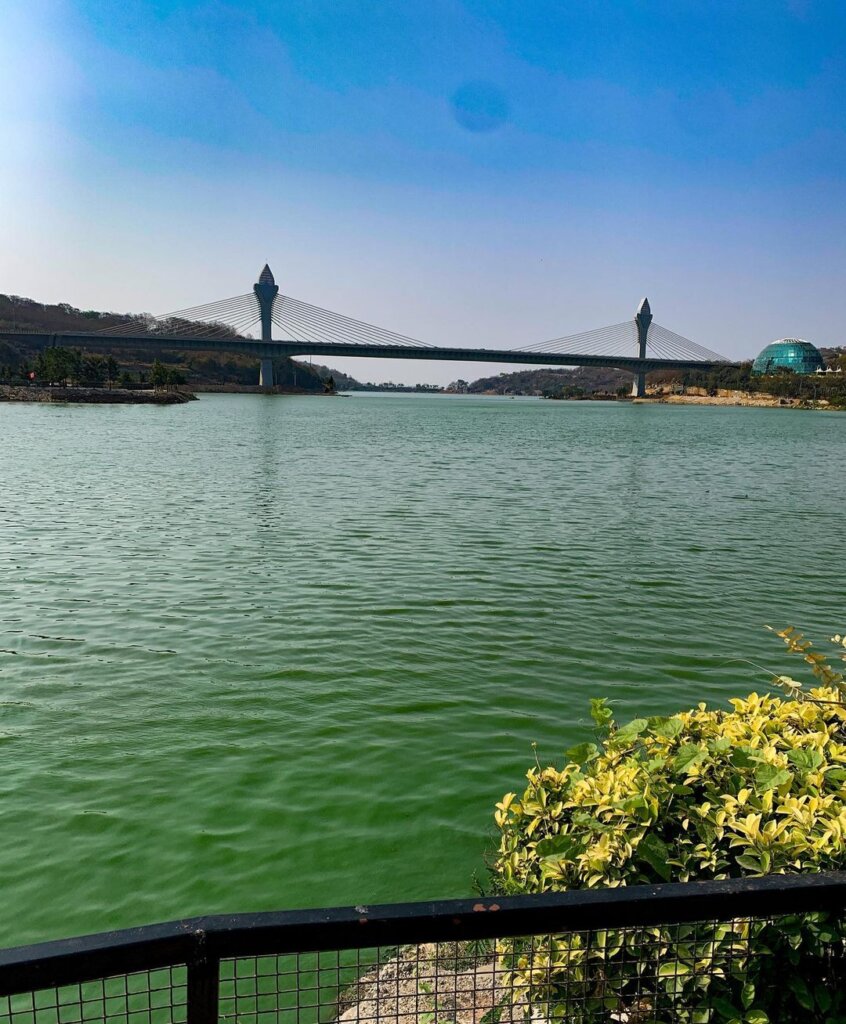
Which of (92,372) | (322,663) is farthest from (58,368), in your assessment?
(322,663)

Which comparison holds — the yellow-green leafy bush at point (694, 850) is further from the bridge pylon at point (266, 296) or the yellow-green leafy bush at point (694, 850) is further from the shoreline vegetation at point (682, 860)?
the bridge pylon at point (266, 296)

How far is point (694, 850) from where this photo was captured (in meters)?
3.11

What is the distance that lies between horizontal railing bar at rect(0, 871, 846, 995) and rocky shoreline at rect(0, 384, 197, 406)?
10502cm

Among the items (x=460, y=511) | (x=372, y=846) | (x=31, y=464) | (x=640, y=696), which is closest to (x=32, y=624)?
(x=372, y=846)

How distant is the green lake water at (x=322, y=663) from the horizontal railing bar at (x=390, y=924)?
361 cm

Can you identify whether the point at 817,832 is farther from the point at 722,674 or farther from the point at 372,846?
the point at 722,674

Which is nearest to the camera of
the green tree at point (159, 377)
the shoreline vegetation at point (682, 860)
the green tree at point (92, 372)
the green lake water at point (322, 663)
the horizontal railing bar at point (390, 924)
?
the horizontal railing bar at point (390, 924)

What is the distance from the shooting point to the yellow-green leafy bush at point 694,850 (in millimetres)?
2604

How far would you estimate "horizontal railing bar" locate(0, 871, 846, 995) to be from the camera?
1.75 m

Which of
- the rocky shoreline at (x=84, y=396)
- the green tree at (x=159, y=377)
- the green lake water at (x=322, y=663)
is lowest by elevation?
the green lake water at (x=322, y=663)

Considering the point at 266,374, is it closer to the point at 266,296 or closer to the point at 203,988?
the point at 266,296

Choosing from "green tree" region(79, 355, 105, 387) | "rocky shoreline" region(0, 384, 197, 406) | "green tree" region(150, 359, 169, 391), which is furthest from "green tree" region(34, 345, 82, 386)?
"green tree" region(150, 359, 169, 391)

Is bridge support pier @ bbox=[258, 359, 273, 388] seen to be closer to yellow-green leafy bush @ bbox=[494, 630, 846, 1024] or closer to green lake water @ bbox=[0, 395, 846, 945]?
green lake water @ bbox=[0, 395, 846, 945]

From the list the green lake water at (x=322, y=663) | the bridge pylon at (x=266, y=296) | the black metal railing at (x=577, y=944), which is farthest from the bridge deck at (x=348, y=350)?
the black metal railing at (x=577, y=944)
